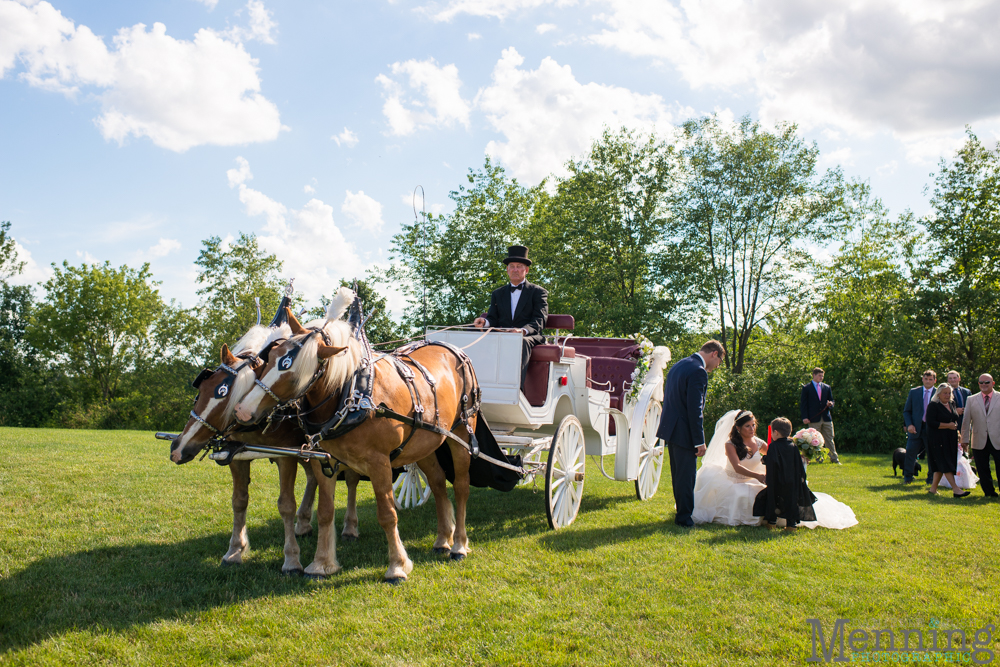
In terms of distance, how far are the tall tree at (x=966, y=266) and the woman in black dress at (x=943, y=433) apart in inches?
414

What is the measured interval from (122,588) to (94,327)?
113 ft

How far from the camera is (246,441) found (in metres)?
4.18

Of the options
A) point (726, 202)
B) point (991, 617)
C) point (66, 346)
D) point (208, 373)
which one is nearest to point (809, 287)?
point (726, 202)

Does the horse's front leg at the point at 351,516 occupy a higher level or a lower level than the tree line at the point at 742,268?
lower

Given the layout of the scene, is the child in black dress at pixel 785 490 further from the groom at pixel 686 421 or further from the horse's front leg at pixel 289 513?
the horse's front leg at pixel 289 513

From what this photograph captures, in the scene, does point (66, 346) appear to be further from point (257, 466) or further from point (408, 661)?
point (408, 661)

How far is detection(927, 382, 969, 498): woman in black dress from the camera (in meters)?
8.54

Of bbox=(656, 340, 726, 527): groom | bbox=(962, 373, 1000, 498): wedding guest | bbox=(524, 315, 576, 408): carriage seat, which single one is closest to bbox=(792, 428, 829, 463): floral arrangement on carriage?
bbox=(656, 340, 726, 527): groom

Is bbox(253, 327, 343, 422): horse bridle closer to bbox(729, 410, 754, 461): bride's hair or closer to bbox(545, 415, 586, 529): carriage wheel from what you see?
bbox(545, 415, 586, 529): carriage wheel

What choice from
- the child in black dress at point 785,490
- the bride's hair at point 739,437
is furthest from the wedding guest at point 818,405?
the child in black dress at point 785,490

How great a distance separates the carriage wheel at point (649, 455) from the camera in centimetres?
786

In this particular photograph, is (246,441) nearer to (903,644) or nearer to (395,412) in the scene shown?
(395,412)

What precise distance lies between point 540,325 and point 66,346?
3470 cm

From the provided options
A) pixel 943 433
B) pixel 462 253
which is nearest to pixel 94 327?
pixel 462 253
